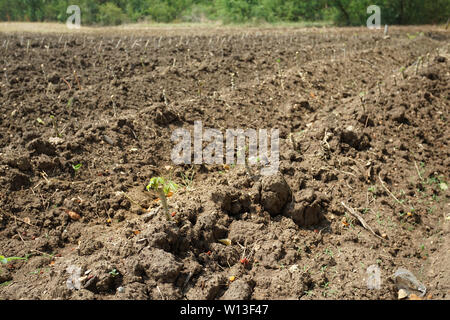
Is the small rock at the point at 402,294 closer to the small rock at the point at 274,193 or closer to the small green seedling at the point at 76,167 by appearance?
the small rock at the point at 274,193

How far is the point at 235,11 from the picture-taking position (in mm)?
19688

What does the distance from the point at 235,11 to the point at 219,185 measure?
57.9 ft

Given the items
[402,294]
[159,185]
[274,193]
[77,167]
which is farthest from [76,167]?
[402,294]

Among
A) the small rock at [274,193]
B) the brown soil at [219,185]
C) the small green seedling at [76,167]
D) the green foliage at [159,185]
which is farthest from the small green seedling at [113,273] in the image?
the small green seedling at [76,167]

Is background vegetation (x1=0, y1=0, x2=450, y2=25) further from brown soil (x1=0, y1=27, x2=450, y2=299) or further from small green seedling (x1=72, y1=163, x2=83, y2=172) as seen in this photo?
small green seedling (x1=72, y1=163, x2=83, y2=172)

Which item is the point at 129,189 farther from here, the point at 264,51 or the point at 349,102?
the point at 264,51

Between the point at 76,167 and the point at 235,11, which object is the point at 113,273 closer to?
the point at 76,167

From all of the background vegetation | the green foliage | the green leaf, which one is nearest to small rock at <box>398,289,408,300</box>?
the green foliage

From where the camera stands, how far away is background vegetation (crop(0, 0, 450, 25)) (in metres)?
17.5

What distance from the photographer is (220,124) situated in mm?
5656

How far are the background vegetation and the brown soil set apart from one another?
11266 mm

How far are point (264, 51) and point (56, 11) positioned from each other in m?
14.7

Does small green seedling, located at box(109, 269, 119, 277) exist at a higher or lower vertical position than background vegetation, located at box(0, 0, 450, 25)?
lower
